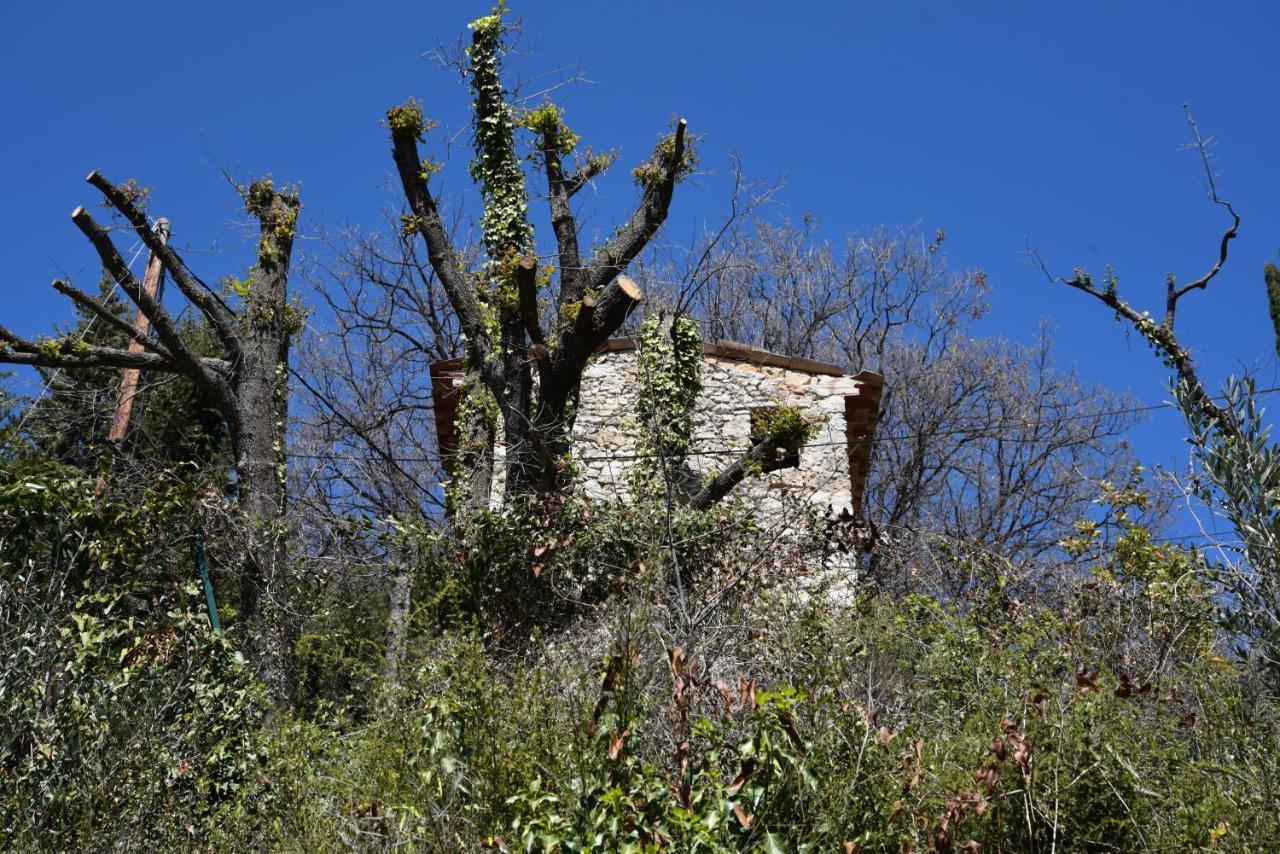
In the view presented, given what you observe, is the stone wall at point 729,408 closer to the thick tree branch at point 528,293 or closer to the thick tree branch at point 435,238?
the thick tree branch at point 435,238

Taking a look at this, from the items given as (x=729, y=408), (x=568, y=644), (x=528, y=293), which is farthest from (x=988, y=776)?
(x=729, y=408)

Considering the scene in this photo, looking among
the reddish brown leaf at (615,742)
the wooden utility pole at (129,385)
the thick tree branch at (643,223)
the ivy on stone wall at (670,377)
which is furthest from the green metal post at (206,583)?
the reddish brown leaf at (615,742)

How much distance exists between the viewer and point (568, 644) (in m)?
7.69

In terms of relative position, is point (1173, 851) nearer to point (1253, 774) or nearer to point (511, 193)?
point (1253, 774)

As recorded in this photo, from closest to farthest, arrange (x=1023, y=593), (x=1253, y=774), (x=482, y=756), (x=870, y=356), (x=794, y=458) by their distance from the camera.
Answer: (x=1253, y=774) → (x=482, y=756) → (x=1023, y=593) → (x=794, y=458) → (x=870, y=356)

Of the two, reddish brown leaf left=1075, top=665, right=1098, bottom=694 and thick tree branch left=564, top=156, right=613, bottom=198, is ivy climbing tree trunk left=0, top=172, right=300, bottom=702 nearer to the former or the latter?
thick tree branch left=564, top=156, right=613, bottom=198

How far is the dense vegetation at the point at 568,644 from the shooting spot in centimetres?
427

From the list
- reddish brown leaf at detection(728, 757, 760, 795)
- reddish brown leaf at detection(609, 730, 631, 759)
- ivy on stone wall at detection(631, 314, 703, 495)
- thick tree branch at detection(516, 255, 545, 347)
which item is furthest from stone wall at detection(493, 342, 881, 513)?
reddish brown leaf at detection(728, 757, 760, 795)

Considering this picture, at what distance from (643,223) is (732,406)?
12.9 feet

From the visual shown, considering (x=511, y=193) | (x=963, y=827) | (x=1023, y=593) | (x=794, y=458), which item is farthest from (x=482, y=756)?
(x=794, y=458)

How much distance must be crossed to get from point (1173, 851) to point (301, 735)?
4444 mm

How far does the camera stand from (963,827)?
4.41 meters

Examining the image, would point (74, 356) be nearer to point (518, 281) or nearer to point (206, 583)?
point (206, 583)

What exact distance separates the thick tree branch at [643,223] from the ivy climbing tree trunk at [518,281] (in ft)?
0.03
